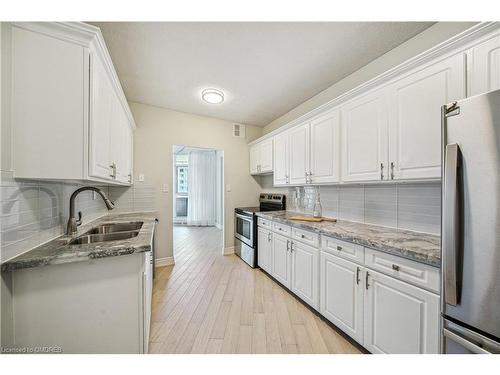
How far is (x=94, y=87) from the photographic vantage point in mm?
1153

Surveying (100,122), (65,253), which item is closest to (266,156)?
(100,122)

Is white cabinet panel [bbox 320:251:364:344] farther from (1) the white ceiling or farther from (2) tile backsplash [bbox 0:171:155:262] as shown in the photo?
(2) tile backsplash [bbox 0:171:155:262]

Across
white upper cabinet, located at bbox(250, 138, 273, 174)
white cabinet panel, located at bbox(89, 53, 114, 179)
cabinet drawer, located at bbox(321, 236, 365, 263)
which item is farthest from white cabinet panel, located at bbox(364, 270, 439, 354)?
white upper cabinet, located at bbox(250, 138, 273, 174)

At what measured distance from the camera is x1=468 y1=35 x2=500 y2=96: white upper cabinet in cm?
103

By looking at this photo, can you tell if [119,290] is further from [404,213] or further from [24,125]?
[404,213]

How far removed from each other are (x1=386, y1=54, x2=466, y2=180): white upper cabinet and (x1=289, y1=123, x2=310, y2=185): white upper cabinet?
97cm

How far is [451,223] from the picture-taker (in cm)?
86

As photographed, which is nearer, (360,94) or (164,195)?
(360,94)

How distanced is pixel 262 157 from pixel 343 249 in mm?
2196

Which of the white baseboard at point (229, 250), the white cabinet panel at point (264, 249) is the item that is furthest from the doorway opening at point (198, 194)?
the white cabinet panel at point (264, 249)

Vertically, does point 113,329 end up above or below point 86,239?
below

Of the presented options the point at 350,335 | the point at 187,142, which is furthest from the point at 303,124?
the point at 350,335

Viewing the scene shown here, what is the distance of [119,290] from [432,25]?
9.69ft

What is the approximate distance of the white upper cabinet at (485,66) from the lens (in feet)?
3.36
